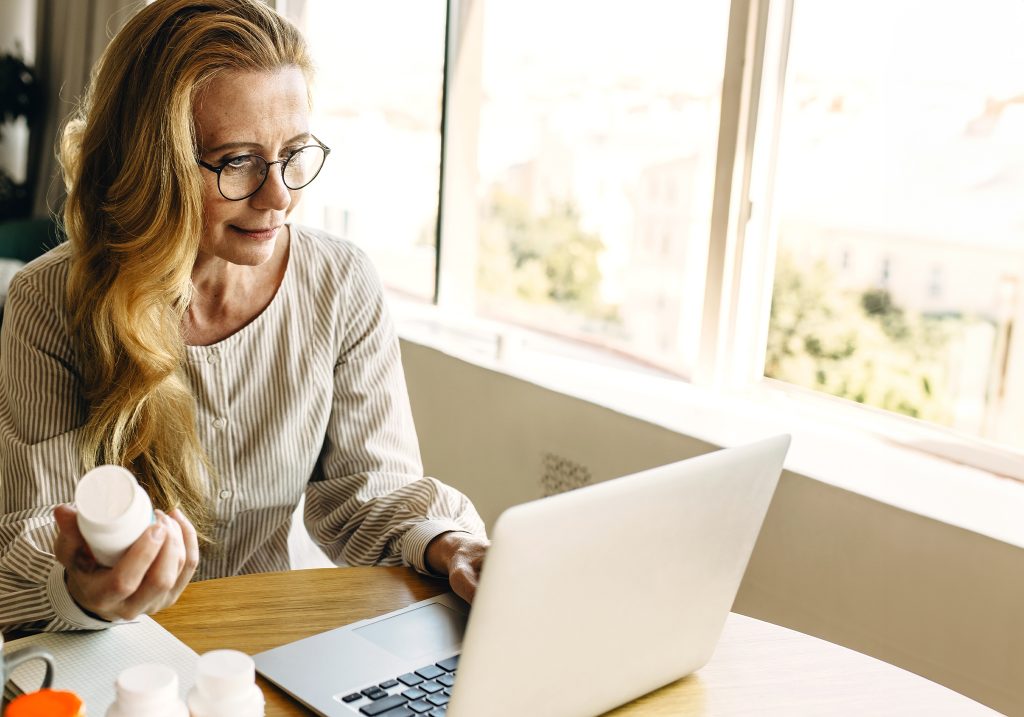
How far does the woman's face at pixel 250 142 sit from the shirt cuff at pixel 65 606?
465 mm

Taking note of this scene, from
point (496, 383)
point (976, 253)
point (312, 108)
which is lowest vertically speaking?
point (496, 383)

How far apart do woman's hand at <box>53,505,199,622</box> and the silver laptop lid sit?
0.29 metres

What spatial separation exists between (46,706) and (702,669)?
1.99 feet

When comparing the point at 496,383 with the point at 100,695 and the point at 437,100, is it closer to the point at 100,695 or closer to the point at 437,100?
the point at 437,100

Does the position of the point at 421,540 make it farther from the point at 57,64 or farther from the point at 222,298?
the point at 57,64

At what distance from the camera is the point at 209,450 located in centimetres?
132

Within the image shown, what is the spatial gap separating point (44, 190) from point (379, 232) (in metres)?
1.99

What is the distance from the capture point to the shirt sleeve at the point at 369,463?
1.27 meters

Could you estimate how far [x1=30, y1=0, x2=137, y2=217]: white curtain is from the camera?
12.7ft

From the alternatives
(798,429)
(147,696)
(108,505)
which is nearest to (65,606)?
(108,505)

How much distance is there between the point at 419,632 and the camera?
99 centimetres

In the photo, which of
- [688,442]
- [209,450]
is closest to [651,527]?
[209,450]

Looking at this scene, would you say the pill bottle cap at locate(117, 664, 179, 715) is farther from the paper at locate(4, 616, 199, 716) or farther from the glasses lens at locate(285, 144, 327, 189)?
the glasses lens at locate(285, 144, 327, 189)

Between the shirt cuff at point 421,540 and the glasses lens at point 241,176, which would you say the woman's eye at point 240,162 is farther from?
the shirt cuff at point 421,540
